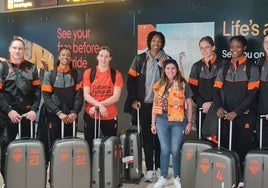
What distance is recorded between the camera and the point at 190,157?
404 centimetres

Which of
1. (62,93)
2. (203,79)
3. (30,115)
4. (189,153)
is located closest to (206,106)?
(203,79)

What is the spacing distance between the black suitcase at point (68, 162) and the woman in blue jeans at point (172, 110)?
86cm

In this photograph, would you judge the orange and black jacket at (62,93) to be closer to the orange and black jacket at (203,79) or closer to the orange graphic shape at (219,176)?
the orange and black jacket at (203,79)

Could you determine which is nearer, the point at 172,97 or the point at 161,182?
the point at 172,97

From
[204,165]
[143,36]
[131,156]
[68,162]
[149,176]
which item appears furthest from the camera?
[143,36]

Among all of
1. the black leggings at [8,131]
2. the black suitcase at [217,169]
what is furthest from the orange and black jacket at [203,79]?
the black leggings at [8,131]

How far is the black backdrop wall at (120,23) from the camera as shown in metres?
4.68

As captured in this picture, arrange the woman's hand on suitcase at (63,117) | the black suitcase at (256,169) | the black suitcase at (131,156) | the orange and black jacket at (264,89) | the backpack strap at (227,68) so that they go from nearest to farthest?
the black suitcase at (256,169) < the orange and black jacket at (264,89) < the backpack strap at (227,68) < the woman's hand on suitcase at (63,117) < the black suitcase at (131,156)

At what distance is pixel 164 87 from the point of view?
4.31 metres

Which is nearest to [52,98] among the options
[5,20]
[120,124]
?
[120,124]

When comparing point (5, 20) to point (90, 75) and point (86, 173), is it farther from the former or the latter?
point (86, 173)

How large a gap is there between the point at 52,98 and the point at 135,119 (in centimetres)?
114

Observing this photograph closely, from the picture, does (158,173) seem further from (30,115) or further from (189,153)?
(30,115)

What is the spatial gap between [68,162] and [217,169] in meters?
1.40
